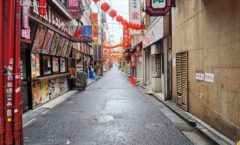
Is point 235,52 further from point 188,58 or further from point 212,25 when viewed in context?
point 188,58

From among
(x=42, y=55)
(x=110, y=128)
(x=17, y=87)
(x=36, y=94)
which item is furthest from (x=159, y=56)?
(x=17, y=87)

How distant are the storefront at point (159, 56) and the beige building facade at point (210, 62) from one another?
2.03 meters

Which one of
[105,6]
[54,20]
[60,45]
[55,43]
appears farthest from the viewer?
[60,45]

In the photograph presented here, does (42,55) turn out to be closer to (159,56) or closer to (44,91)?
(44,91)

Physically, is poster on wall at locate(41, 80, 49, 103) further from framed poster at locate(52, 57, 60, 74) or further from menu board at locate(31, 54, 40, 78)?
framed poster at locate(52, 57, 60, 74)

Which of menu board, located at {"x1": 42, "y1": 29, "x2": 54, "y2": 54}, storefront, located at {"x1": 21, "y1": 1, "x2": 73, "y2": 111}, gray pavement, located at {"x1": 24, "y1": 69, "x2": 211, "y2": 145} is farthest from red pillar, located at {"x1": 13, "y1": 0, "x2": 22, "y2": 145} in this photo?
menu board, located at {"x1": 42, "y1": 29, "x2": 54, "y2": 54}

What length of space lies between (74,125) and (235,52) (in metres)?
5.15

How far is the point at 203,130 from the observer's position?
6.88 m

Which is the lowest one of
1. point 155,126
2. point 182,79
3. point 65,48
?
point 155,126

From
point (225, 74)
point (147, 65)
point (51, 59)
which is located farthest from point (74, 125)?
A: point (147, 65)

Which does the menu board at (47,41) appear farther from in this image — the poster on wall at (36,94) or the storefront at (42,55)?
the poster on wall at (36,94)

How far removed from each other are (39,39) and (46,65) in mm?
2046

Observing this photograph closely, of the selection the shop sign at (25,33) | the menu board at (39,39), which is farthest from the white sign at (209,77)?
the menu board at (39,39)

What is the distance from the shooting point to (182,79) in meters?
10.1
